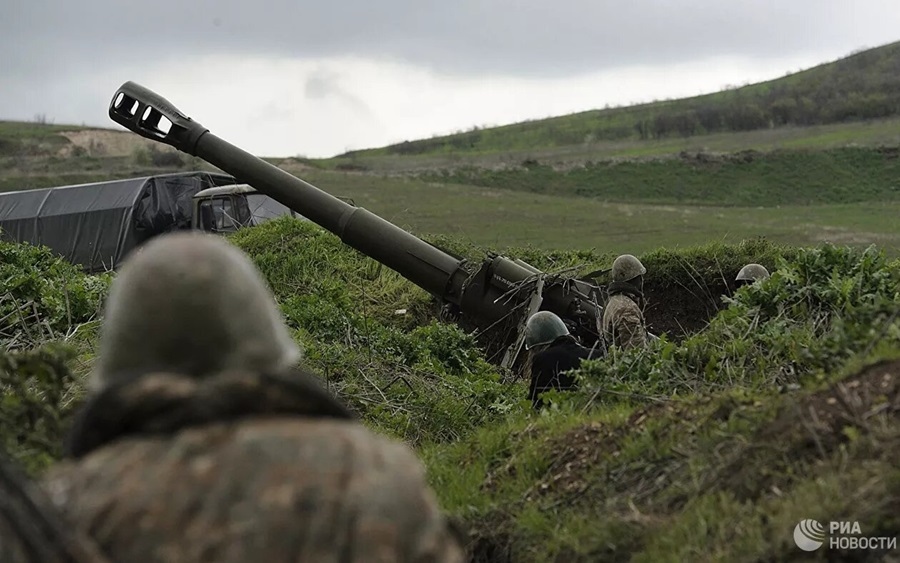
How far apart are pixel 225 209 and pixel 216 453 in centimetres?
1711

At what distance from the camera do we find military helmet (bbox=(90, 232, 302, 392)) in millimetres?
2318

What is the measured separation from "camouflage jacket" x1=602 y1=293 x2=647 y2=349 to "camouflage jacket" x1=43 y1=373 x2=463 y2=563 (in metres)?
7.08

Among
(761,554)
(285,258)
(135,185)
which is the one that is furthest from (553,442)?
(135,185)

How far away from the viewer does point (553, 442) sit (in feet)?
19.5

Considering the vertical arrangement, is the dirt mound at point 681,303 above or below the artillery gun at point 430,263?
below

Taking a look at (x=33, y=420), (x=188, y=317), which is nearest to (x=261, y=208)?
(x=33, y=420)

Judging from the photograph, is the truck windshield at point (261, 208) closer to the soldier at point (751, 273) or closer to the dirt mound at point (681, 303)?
the dirt mound at point (681, 303)

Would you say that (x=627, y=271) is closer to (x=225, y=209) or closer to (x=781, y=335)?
(x=781, y=335)

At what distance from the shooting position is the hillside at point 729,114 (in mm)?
60344

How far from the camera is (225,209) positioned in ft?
61.9

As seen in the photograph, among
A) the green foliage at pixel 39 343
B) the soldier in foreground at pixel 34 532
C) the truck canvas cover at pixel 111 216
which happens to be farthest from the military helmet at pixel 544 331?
the truck canvas cover at pixel 111 216

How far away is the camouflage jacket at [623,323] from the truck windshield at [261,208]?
10.3 metres

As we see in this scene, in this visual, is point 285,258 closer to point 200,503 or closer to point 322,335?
point 322,335

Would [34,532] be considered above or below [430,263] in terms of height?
above
